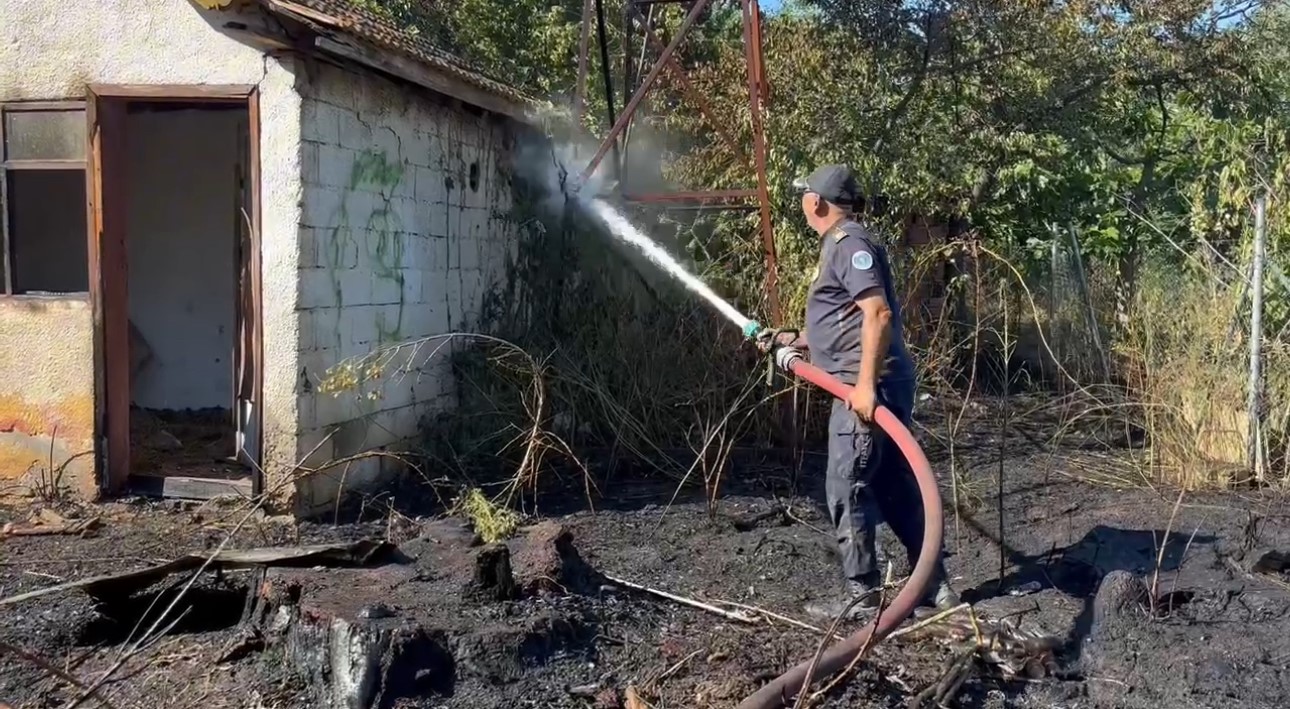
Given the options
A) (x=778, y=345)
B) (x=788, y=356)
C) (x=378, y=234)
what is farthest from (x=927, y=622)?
(x=378, y=234)

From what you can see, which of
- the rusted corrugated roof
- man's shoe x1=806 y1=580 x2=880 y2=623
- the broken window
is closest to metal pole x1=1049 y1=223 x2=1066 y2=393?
the rusted corrugated roof

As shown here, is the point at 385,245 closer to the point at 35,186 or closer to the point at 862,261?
the point at 35,186

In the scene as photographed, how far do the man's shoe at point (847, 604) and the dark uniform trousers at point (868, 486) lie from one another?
0.05m

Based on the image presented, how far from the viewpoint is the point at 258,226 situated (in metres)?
6.36

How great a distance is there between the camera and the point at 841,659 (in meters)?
3.82

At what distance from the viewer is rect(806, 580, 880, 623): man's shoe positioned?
4.89m

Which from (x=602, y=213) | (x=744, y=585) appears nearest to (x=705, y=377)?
(x=602, y=213)

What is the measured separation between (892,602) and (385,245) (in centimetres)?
423

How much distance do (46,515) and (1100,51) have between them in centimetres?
989

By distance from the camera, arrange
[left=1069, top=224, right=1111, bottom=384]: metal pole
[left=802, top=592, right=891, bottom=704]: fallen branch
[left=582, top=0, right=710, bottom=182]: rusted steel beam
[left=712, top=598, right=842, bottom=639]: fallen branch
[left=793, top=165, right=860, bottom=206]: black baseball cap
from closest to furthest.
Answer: [left=802, top=592, right=891, bottom=704]: fallen branch → [left=712, top=598, right=842, bottom=639]: fallen branch → [left=793, top=165, right=860, bottom=206]: black baseball cap → [left=582, top=0, right=710, bottom=182]: rusted steel beam → [left=1069, top=224, right=1111, bottom=384]: metal pole

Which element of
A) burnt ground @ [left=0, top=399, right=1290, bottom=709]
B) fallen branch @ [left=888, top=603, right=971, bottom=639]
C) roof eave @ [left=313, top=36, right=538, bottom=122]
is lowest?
burnt ground @ [left=0, top=399, right=1290, bottom=709]

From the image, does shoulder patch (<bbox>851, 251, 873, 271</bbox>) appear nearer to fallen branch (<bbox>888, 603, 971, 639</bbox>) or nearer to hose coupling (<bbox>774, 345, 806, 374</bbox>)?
hose coupling (<bbox>774, 345, 806, 374</bbox>)

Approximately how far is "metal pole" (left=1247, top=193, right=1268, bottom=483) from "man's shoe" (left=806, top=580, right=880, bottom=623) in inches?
144

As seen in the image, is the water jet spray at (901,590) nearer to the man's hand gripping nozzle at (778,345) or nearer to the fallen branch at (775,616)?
the man's hand gripping nozzle at (778,345)
